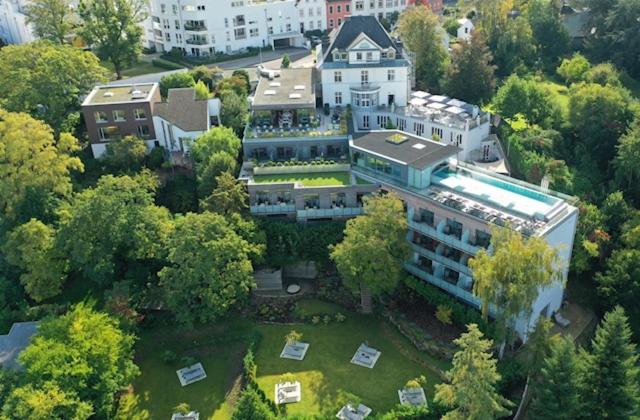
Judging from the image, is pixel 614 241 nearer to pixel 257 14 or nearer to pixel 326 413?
pixel 326 413

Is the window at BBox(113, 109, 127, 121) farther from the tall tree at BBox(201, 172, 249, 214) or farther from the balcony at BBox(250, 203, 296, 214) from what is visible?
the balcony at BBox(250, 203, 296, 214)

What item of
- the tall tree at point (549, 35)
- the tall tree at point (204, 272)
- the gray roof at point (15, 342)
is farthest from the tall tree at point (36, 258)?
the tall tree at point (549, 35)

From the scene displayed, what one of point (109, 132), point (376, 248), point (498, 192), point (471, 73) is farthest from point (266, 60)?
point (376, 248)

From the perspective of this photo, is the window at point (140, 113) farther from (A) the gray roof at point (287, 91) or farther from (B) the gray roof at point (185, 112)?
(A) the gray roof at point (287, 91)

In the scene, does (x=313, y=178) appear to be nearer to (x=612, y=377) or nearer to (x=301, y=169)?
(x=301, y=169)

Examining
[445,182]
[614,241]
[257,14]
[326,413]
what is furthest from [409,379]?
[257,14]
